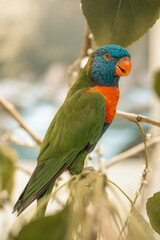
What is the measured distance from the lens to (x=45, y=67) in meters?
2.34

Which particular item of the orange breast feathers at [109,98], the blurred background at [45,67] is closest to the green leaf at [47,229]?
the orange breast feathers at [109,98]

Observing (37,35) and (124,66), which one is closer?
(124,66)

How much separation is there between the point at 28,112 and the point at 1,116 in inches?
8.5

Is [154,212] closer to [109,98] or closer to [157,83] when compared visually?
[157,83]

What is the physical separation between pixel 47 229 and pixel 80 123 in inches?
21.9

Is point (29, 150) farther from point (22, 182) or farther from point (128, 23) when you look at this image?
point (128, 23)

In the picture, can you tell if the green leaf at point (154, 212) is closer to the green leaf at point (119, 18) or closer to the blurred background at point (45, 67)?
the green leaf at point (119, 18)

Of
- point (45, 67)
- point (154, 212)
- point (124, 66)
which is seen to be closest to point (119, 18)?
point (124, 66)

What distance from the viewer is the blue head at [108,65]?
2.82ft

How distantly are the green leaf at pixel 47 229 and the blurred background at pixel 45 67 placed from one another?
1.98 m

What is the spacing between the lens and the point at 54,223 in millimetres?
269

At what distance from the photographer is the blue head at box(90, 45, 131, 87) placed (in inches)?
33.9

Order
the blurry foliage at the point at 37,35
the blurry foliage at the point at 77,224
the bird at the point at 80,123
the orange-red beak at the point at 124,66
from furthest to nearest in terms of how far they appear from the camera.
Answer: the blurry foliage at the point at 37,35 < the orange-red beak at the point at 124,66 < the bird at the point at 80,123 < the blurry foliage at the point at 77,224

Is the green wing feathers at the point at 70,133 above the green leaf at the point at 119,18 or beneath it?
beneath
